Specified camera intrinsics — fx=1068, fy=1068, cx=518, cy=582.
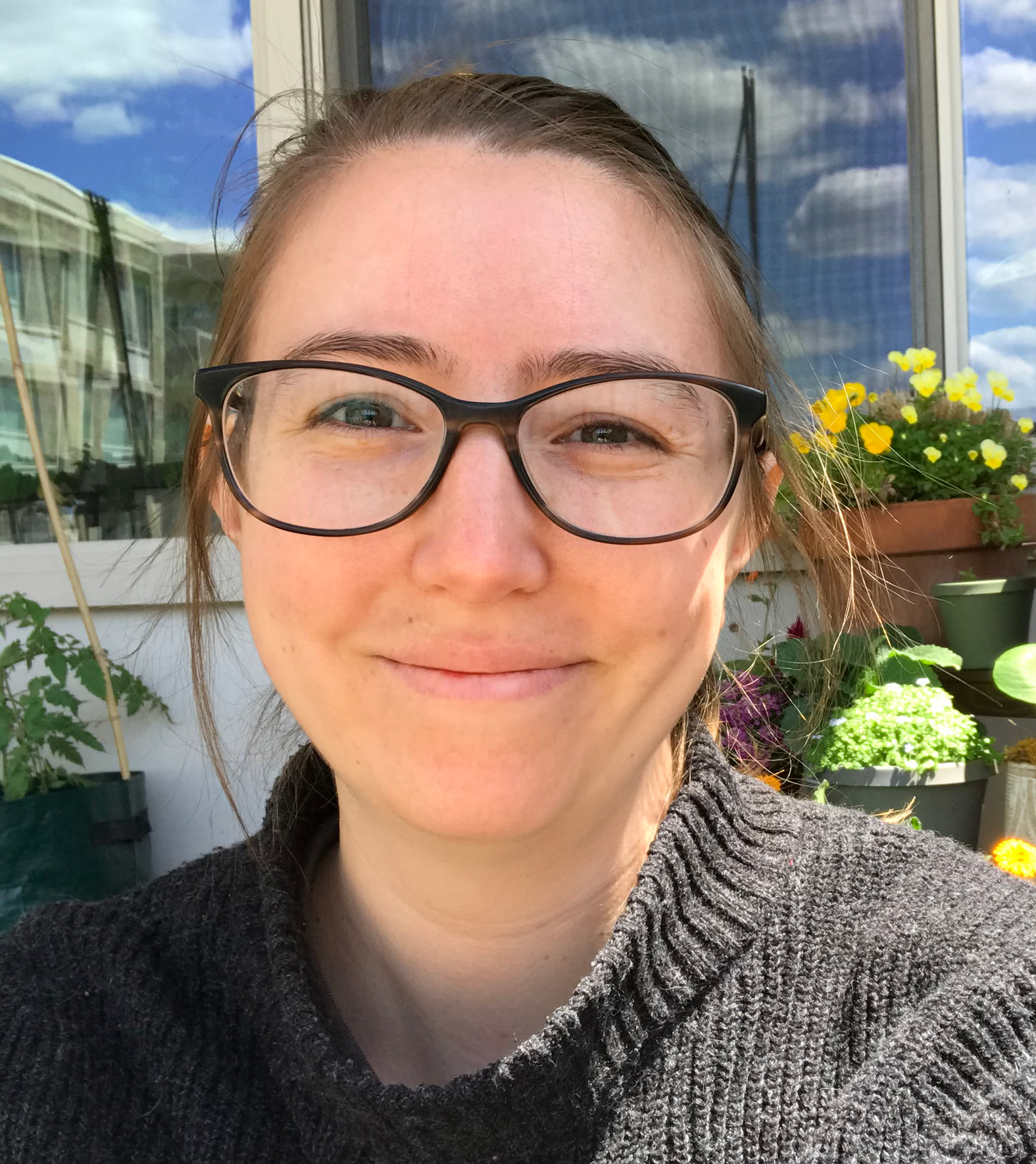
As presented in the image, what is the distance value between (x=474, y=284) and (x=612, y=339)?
122mm

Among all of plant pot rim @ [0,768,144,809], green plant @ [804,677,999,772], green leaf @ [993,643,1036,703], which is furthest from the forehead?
plant pot rim @ [0,768,144,809]

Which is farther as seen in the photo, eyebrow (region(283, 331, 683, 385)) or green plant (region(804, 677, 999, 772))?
green plant (region(804, 677, 999, 772))

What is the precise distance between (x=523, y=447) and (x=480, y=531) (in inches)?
3.8

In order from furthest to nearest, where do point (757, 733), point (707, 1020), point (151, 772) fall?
point (151, 772), point (757, 733), point (707, 1020)

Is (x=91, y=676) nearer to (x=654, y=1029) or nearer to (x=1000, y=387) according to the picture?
(x=654, y=1029)

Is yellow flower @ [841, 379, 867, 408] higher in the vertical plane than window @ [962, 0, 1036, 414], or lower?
lower

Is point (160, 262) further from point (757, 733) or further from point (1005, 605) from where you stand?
point (1005, 605)

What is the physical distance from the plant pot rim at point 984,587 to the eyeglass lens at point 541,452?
1156 millimetres

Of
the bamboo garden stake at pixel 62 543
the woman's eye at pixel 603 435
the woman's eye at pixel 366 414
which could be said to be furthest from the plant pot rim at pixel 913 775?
the bamboo garden stake at pixel 62 543

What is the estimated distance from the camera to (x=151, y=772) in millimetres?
2627

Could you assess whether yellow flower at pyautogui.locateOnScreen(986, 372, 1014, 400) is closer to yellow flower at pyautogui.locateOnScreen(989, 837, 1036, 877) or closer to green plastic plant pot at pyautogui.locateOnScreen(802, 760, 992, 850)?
green plastic plant pot at pyautogui.locateOnScreen(802, 760, 992, 850)

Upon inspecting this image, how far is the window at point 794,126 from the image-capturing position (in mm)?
2639

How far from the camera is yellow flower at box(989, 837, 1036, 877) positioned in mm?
1498

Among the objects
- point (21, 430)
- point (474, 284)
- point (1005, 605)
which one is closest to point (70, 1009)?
point (474, 284)
